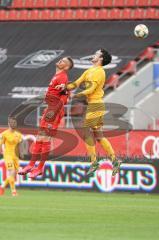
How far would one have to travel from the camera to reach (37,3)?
33.6 meters

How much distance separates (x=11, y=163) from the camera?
22688 mm

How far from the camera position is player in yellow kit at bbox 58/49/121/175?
608 inches

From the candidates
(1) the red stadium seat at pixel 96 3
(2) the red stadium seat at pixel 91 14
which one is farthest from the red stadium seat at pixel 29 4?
(2) the red stadium seat at pixel 91 14

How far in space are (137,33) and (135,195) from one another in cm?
748

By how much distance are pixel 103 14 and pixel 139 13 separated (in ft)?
5.06

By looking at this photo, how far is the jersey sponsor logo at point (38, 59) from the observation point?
30.7 metres

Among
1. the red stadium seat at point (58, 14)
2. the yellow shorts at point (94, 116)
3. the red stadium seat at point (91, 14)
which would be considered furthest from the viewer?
the red stadium seat at point (58, 14)

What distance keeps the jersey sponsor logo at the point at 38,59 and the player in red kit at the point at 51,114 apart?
49.4 feet

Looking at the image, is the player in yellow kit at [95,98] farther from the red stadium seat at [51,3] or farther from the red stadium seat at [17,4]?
the red stadium seat at [17,4]

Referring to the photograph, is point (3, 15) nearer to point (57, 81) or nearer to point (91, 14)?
point (91, 14)

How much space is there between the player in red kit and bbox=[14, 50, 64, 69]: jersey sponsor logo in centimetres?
1507

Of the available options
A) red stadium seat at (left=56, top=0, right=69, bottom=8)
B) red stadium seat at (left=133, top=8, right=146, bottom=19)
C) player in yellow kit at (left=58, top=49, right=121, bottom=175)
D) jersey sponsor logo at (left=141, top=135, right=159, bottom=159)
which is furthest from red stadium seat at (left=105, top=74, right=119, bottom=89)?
player in yellow kit at (left=58, top=49, right=121, bottom=175)

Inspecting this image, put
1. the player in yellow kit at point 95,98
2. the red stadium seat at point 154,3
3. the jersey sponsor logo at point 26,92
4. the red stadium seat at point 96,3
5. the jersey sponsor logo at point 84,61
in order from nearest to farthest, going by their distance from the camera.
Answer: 1. the player in yellow kit at point 95,98
2. the jersey sponsor logo at point 26,92
3. the jersey sponsor logo at point 84,61
4. the red stadium seat at point 154,3
5. the red stadium seat at point 96,3

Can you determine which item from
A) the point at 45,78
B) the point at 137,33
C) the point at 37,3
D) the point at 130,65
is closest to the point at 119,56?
the point at 130,65
